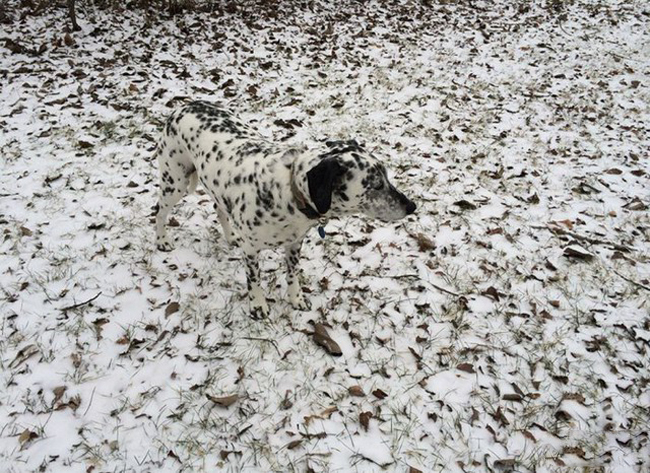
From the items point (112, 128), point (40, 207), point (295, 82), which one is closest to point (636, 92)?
point (295, 82)

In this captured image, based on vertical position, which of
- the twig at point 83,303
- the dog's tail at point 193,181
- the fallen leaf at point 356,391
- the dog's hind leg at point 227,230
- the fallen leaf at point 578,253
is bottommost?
the twig at point 83,303

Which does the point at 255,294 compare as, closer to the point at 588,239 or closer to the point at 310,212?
the point at 310,212

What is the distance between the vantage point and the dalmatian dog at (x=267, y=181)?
3510mm

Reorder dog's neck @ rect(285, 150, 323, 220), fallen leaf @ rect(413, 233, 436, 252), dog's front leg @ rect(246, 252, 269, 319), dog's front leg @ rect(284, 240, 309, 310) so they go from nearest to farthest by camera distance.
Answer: dog's neck @ rect(285, 150, 323, 220) < dog's front leg @ rect(246, 252, 269, 319) < dog's front leg @ rect(284, 240, 309, 310) < fallen leaf @ rect(413, 233, 436, 252)

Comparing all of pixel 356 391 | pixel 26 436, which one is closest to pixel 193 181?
pixel 26 436

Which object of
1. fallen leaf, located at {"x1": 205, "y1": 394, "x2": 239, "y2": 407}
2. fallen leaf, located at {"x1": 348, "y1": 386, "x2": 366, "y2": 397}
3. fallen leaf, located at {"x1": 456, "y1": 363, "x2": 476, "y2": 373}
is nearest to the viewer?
fallen leaf, located at {"x1": 205, "y1": 394, "x2": 239, "y2": 407}

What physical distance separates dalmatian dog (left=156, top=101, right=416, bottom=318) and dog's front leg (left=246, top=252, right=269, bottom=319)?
0.04ft

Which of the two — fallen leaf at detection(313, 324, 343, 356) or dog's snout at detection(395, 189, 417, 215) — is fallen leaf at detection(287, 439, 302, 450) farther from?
dog's snout at detection(395, 189, 417, 215)

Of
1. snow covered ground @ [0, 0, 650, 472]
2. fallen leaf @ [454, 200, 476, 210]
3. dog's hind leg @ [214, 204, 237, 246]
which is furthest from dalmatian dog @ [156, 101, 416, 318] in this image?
fallen leaf @ [454, 200, 476, 210]

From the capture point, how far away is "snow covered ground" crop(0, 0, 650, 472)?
3.50 m

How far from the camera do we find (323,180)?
3311mm

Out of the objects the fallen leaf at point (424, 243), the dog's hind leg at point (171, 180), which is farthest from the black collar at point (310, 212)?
the fallen leaf at point (424, 243)

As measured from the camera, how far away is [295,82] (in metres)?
10.2

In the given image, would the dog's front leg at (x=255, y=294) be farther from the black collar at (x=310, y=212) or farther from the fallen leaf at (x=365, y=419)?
the fallen leaf at (x=365, y=419)
